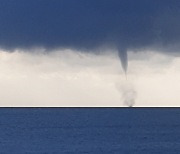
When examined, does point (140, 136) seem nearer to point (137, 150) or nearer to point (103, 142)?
point (103, 142)

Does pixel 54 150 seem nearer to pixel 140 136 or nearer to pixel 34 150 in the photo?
pixel 34 150

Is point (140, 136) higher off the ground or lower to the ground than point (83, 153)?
higher

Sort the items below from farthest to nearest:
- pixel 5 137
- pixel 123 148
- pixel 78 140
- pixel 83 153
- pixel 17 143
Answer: pixel 5 137, pixel 78 140, pixel 17 143, pixel 123 148, pixel 83 153

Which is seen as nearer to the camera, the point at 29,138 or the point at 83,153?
the point at 83,153

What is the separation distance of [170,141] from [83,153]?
38.5 metres

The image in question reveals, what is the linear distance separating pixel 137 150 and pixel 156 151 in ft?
14.9

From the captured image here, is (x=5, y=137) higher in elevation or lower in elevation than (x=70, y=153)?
higher

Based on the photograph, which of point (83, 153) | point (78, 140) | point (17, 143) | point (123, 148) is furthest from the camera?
point (78, 140)

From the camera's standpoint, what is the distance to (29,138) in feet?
543

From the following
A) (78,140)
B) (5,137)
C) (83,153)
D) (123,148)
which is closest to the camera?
(83,153)

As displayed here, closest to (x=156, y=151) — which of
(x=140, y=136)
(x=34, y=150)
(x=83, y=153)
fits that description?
(x=83, y=153)

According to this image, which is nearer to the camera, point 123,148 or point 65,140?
point 123,148

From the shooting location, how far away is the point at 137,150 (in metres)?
136

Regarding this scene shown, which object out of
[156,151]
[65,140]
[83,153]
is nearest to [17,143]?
[65,140]
